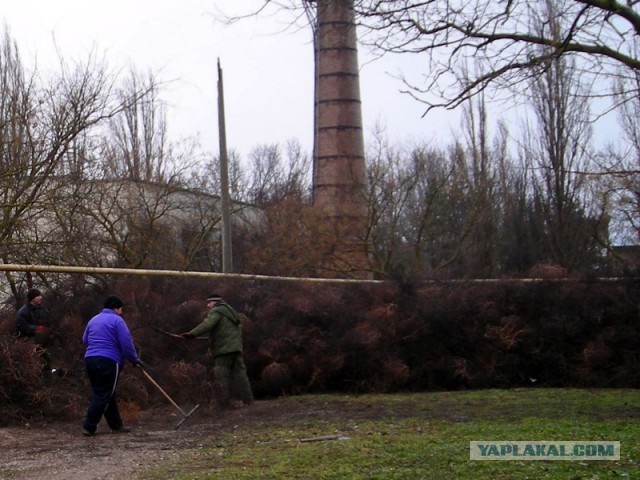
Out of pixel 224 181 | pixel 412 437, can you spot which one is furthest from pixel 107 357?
pixel 224 181

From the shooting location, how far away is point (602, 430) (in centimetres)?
1089

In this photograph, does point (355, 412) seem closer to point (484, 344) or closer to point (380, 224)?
point (484, 344)

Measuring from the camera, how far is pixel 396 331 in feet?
61.5

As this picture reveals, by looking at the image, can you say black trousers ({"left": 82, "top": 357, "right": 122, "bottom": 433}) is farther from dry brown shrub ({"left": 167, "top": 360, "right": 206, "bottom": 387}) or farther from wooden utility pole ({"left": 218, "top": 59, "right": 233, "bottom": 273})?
wooden utility pole ({"left": 218, "top": 59, "right": 233, "bottom": 273})

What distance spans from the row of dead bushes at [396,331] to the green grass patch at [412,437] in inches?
51.6

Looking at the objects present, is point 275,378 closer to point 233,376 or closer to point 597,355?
point 233,376

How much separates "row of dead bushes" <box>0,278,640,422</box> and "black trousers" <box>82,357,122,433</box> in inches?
104

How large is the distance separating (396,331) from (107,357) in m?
7.31

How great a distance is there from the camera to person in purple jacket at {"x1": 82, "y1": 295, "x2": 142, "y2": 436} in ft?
41.5

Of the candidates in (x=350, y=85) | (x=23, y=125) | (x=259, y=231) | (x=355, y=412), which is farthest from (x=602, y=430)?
(x=259, y=231)

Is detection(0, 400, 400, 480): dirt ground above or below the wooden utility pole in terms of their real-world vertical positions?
below

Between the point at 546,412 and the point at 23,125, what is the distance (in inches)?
419

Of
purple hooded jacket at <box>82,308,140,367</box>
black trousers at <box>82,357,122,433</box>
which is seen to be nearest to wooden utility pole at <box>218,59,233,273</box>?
purple hooded jacket at <box>82,308,140,367</box>

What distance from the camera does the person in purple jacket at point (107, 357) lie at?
1265 centimetres
